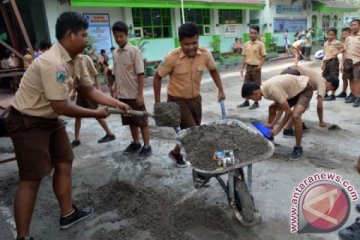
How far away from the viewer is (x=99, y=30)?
13156 mm

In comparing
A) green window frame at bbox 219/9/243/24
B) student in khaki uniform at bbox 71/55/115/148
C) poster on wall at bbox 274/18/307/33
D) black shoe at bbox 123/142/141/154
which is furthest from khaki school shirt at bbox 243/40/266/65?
poster on wall at bbox 274/18/307/33

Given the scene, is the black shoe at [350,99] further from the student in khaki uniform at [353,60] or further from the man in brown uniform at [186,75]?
the man in brown uniform at [186,75]

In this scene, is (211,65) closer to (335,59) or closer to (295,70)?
(295,70)

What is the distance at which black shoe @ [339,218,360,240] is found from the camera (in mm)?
2416

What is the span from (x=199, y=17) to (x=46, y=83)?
52.2 ft

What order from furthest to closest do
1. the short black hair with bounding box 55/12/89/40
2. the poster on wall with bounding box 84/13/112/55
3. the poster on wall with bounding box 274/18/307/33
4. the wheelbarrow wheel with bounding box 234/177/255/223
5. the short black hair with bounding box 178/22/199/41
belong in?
1. the poster on wall with bounding box 274/18/307/33
2. the poster on wall with bounding box 84/13/112/55
3. the short black hair with bounding box 178/22/199/41
4. the wheelbarrow wheel with bounding box 234/177/255/223
5. the short black hair with bounding box 55/12/89/40

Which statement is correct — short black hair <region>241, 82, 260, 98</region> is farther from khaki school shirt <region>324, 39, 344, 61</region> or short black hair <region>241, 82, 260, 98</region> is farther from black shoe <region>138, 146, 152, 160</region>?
khaki school shirt <region>324, 39, 344, 61</region>

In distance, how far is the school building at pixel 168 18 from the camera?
1237cm

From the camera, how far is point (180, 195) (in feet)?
11.4

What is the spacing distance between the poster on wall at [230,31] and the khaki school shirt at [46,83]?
17.0 metres

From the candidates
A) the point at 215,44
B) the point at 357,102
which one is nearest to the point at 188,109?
the point at 357,102

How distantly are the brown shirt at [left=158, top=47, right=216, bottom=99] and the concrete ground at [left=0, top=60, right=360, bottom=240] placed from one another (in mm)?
1000

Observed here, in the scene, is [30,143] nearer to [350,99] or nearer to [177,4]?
[350,99]

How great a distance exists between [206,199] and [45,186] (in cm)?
195
